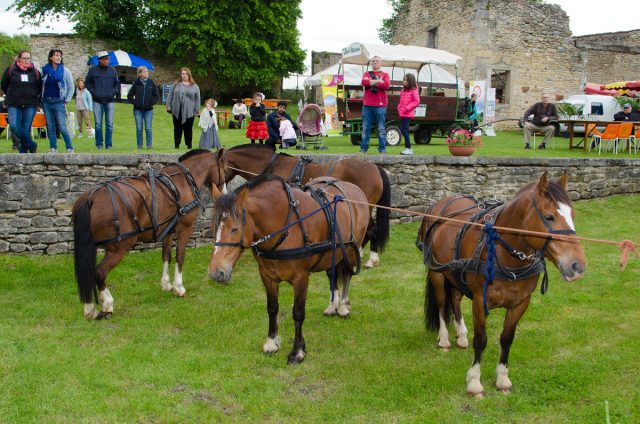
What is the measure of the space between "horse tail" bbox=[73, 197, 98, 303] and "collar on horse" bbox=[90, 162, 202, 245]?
0.53 ft

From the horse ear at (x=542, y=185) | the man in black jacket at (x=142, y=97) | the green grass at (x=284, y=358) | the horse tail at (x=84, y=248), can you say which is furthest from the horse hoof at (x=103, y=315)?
the man in black jacket at (x=142, y=97)

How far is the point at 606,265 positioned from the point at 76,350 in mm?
7244

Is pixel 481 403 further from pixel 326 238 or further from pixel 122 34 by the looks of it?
pixel 122 34

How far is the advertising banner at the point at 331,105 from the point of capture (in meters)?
21.4

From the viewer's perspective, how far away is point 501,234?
449 centimetres

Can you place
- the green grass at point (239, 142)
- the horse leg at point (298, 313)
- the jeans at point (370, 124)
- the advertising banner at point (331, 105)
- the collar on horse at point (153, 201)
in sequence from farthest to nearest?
the advertising banner at point (331, 105) < the green grass at point (239, 142) < the jeans at point (370, 124) < the collar on horse at point (153, 201) < the horse leg at point (298, 313)

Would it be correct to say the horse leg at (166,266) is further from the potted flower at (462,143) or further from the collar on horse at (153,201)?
the potted flower at (462,143)

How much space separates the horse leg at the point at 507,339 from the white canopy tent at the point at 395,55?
14.6 m

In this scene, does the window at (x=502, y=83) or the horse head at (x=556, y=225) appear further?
the window at (x=502, y=83)

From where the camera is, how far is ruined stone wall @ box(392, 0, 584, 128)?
25516 mm

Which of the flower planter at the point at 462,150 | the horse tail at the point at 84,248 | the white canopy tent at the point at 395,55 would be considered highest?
the white canopy tent at the point at 395,55

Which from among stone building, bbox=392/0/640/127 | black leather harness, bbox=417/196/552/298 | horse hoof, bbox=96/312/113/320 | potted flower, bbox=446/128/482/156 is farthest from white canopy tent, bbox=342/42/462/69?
black leather harness, bbox=417/196/552/298

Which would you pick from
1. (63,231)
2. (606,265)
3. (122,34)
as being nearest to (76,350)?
(63,231)

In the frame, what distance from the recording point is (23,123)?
32.3 ft
